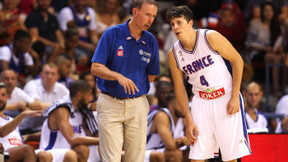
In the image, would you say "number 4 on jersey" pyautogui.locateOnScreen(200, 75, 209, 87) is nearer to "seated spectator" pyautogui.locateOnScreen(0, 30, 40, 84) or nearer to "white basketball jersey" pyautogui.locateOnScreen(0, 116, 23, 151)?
"white basketball jersey" pyautogui.locateOnScreen(0, 116, 23, 151)

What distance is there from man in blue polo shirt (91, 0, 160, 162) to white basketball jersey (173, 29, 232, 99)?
0.45m

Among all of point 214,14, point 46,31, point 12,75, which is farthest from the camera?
point 214,14

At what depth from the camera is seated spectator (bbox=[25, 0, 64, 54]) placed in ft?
32.2

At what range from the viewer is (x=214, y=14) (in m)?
11.0

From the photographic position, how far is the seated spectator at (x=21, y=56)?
8523mm

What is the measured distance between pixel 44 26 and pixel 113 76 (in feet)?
18.5

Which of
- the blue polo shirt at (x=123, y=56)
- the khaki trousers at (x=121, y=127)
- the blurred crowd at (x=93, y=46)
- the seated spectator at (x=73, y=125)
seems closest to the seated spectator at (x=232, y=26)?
the blurred crowd at (x=93, y=46)

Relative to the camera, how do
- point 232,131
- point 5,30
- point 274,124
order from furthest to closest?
point 5,30 < point 274,124 < point 232,131

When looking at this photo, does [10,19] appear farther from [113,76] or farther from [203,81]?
[203,81]

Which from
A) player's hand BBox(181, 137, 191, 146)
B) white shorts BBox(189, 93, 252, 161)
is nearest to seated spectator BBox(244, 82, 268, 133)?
player's hand BBox(181, 137, 191, 146)

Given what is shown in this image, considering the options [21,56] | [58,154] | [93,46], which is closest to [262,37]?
[93,46]

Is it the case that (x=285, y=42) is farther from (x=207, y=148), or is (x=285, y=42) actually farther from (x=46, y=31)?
(x=207, y=148)

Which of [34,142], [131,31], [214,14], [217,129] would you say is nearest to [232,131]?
[217,129]

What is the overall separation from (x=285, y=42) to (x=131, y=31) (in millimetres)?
5636
